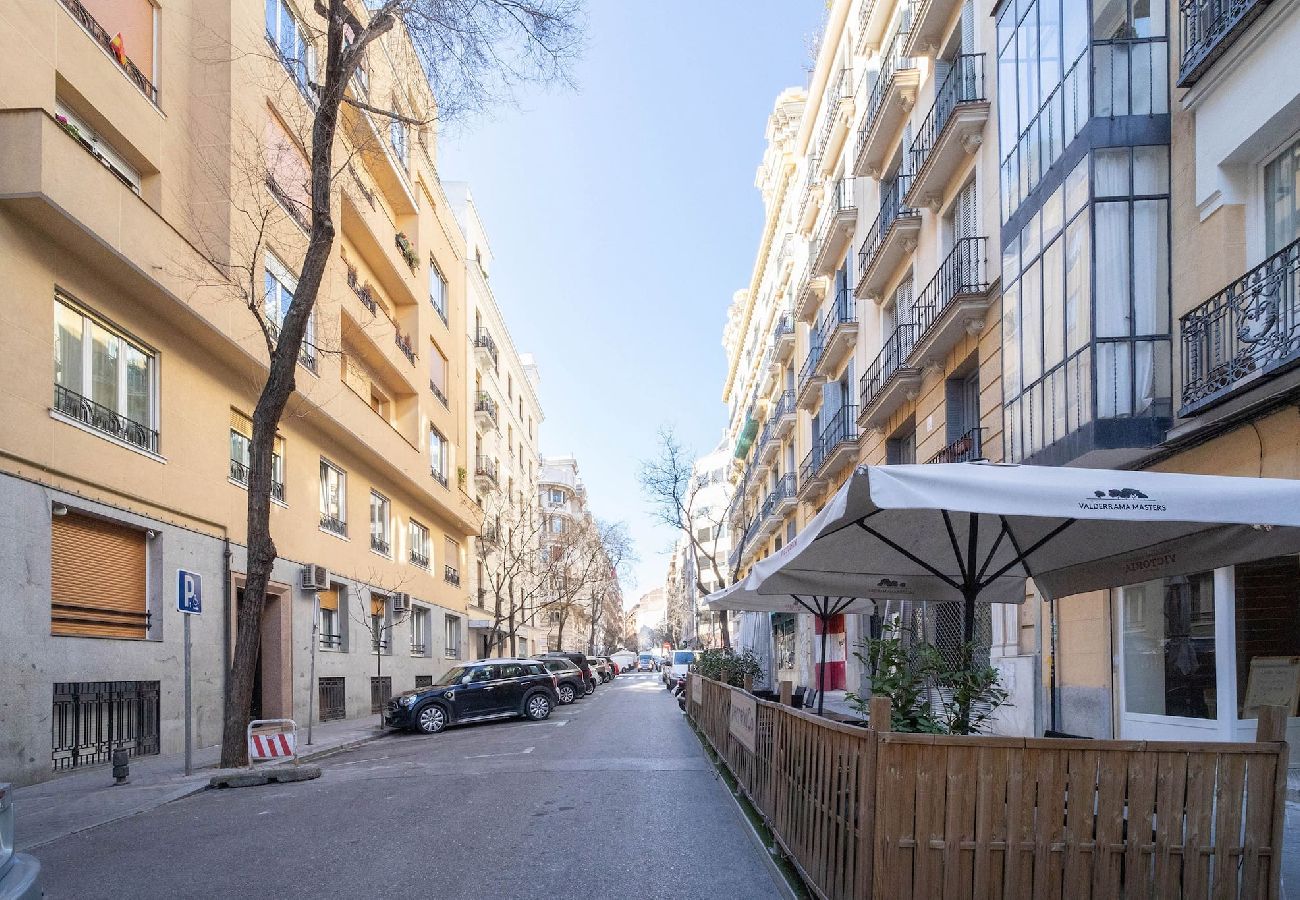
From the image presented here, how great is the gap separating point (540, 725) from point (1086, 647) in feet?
38.8

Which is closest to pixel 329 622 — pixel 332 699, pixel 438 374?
pixel 332 699

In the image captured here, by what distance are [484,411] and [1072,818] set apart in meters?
40.2

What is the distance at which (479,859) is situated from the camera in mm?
7523

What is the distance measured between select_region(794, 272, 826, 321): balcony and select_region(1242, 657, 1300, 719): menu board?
21.7 meters

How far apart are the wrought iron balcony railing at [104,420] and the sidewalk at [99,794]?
4.63 meters

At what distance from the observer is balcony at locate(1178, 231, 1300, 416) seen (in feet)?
29.6

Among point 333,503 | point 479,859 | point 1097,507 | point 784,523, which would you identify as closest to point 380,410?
point 333,503

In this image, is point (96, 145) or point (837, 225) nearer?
point (96, 145)

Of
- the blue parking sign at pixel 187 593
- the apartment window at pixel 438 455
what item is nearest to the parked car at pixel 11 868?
the blue parking sign at pixel 187 593

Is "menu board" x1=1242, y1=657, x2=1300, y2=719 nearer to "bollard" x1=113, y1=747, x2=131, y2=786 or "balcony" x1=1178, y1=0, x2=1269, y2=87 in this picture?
"balcony" x1=1178, y1=0, x2=1269, y2=87

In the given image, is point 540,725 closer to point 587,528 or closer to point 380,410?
point 380,410

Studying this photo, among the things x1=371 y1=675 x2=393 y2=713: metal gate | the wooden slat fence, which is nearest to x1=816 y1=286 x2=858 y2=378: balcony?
x1=371 y1=675 x2=393 y2=713: metal gate

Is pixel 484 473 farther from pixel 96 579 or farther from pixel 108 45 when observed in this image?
pixel 108 45

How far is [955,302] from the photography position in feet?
53.7
